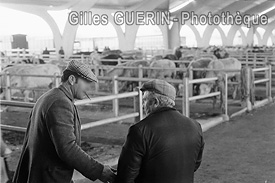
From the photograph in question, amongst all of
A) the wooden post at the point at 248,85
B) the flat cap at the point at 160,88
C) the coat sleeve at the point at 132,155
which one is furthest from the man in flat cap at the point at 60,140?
the wooden post at the point at 248,85

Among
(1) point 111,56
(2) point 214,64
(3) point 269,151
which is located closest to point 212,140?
(3) point 269,151

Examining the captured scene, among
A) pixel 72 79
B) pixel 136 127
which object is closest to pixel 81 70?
pixel 72 79

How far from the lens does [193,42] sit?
216 ft

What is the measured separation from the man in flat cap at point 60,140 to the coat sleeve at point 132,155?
219mm

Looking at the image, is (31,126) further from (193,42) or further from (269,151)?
(193,42)

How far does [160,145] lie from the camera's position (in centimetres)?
283

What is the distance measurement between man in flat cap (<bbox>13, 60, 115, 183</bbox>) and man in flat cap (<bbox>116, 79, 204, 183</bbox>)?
27cm

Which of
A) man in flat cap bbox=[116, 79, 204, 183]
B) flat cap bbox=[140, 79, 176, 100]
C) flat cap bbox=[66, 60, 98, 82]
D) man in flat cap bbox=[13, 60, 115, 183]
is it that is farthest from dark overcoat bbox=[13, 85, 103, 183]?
flat cap bbox=[140, 79, 176, 100]

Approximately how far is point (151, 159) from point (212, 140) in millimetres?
5663

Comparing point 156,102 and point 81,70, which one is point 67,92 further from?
point 156,102

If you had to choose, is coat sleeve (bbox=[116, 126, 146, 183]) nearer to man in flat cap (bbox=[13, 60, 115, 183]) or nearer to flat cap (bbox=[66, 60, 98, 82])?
man in flat cap (bbox=[13, 60, 115, 183])

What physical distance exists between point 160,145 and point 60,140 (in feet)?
2.24

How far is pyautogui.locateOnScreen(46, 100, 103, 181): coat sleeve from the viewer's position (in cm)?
293

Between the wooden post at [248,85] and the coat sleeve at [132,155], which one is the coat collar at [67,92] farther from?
the wooden post at [248,85]
